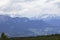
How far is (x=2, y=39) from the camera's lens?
93375 millimetres

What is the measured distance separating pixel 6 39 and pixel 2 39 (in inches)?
68.0

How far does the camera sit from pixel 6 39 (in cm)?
9262
